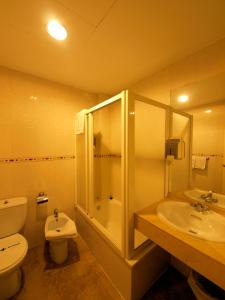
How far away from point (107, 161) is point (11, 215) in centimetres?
150

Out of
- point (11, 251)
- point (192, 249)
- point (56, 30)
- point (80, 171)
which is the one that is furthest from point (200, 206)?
point (56, 30)

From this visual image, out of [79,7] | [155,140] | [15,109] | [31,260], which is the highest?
[79,7]

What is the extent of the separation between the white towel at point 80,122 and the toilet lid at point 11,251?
1384mm

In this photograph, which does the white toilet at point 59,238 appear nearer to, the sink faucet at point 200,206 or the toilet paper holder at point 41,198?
the toilet paper holder at point 41,198

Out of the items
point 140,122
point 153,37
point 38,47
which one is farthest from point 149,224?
point 38,47

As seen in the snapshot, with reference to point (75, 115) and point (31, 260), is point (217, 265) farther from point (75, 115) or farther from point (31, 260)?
point (75, 115)

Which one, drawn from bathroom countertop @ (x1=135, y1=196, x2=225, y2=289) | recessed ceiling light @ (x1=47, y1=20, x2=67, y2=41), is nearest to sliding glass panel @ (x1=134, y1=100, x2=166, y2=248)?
bathroom countertop @ (x1=135, y1=196, x2=225, y2=289)

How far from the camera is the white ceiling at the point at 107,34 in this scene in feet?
3.04

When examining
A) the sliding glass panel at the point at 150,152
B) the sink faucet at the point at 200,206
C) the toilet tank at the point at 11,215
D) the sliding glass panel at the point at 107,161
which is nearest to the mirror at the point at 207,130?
the sink faucet at the point at 200,206

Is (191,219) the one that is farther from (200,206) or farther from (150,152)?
(150,152)

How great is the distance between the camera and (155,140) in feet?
5.38

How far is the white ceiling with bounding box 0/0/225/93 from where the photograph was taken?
3.04 feet

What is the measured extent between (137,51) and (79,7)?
63 centimetres

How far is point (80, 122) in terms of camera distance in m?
1.94
